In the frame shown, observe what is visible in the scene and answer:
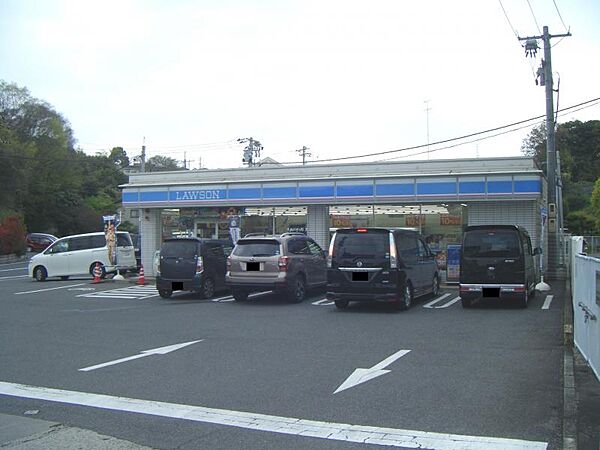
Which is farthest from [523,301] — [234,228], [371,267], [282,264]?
[234,228]

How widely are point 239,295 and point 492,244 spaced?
22.6ft

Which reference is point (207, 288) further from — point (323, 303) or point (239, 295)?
point (323, 303)

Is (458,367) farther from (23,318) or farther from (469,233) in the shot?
(23,318)

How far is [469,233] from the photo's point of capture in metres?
15.1

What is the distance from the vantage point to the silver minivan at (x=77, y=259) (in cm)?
2541

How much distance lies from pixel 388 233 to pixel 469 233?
216 cm

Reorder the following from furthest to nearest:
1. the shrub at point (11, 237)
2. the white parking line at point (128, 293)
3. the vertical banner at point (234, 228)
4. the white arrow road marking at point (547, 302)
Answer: the shrub at point (11, 237)
the vertical banner at point (234, 228)
the white parking line at point (128, 293)
the white arrow road marking at point (547, 302)

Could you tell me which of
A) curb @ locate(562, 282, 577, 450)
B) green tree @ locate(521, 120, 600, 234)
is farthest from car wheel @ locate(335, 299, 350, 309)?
green tree @ locate(521, 120, 600, 234)

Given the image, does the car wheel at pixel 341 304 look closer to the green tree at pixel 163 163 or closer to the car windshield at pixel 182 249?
the car windshield at pixel 182 249

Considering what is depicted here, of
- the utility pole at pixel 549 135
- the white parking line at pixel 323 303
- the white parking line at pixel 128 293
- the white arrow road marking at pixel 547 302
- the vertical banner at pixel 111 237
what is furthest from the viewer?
the vertical banner at pixel 111 237

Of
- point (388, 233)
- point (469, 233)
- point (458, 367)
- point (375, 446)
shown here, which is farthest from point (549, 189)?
point (375, 446)

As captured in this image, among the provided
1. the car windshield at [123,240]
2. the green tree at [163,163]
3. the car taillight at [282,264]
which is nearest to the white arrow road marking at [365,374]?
the car taillight at [282,264]

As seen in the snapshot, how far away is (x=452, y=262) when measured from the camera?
20.6 metres

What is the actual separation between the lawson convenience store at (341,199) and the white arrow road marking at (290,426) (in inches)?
628
